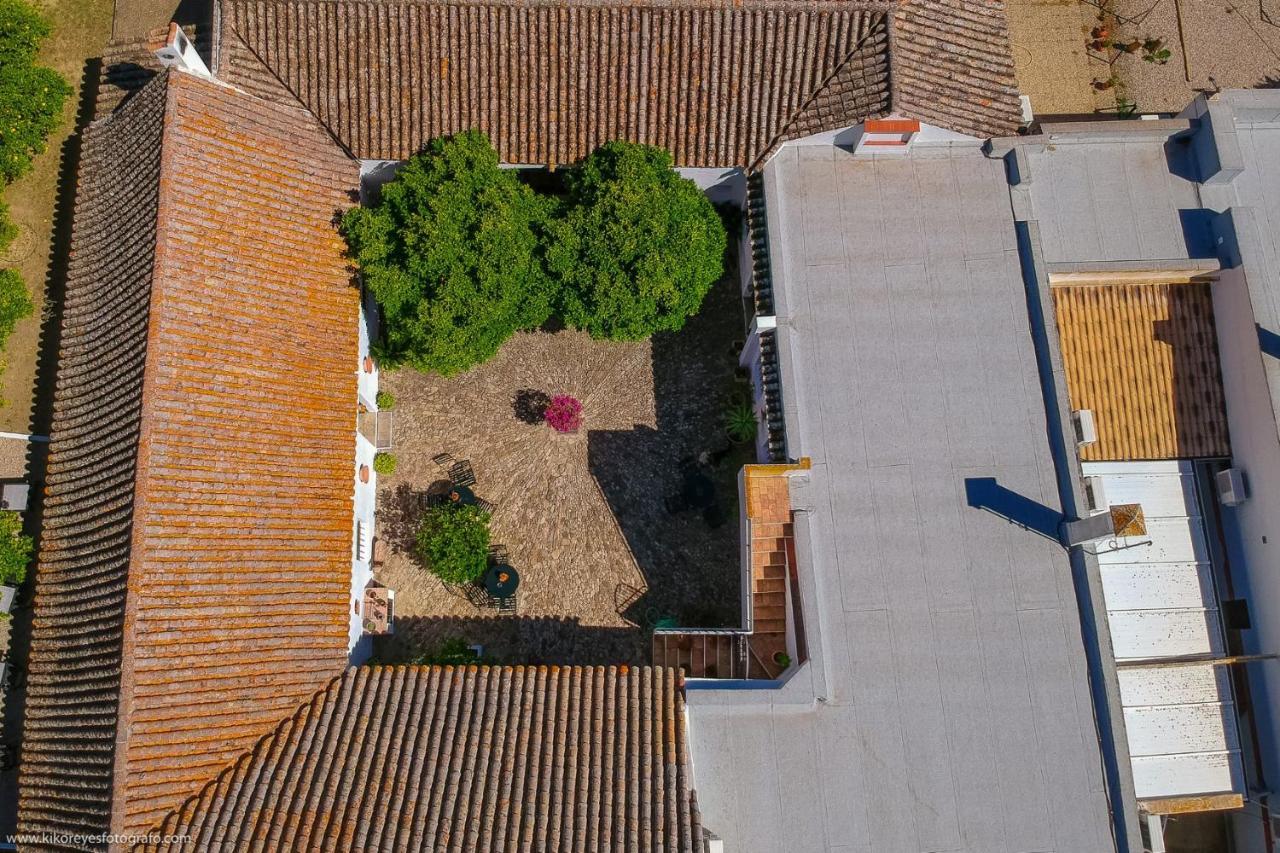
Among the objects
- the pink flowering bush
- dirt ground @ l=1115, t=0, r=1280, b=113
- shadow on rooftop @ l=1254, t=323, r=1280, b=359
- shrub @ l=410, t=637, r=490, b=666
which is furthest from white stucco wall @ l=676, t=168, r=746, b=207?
dirt ground @ l=1115, t=0, r=1280, b=113

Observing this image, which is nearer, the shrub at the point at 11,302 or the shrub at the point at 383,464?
the shrub at the point at 383,464

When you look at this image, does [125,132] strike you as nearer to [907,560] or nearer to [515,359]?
[515,359]

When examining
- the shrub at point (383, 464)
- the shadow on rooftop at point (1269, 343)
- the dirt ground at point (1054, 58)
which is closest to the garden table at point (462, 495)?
the shrub at point (383, 464)

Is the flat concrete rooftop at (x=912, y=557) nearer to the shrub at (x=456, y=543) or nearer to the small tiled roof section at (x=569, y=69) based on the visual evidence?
the small tiled roof section at (x=569, y=69)

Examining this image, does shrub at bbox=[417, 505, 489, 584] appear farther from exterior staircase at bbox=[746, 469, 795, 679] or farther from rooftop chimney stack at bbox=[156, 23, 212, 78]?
rooftop chimney stack at bbox=[156, 23, 212, 78]

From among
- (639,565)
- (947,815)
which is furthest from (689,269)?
(947,815)

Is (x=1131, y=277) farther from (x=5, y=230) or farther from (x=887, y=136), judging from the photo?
(x=5, y=230)
